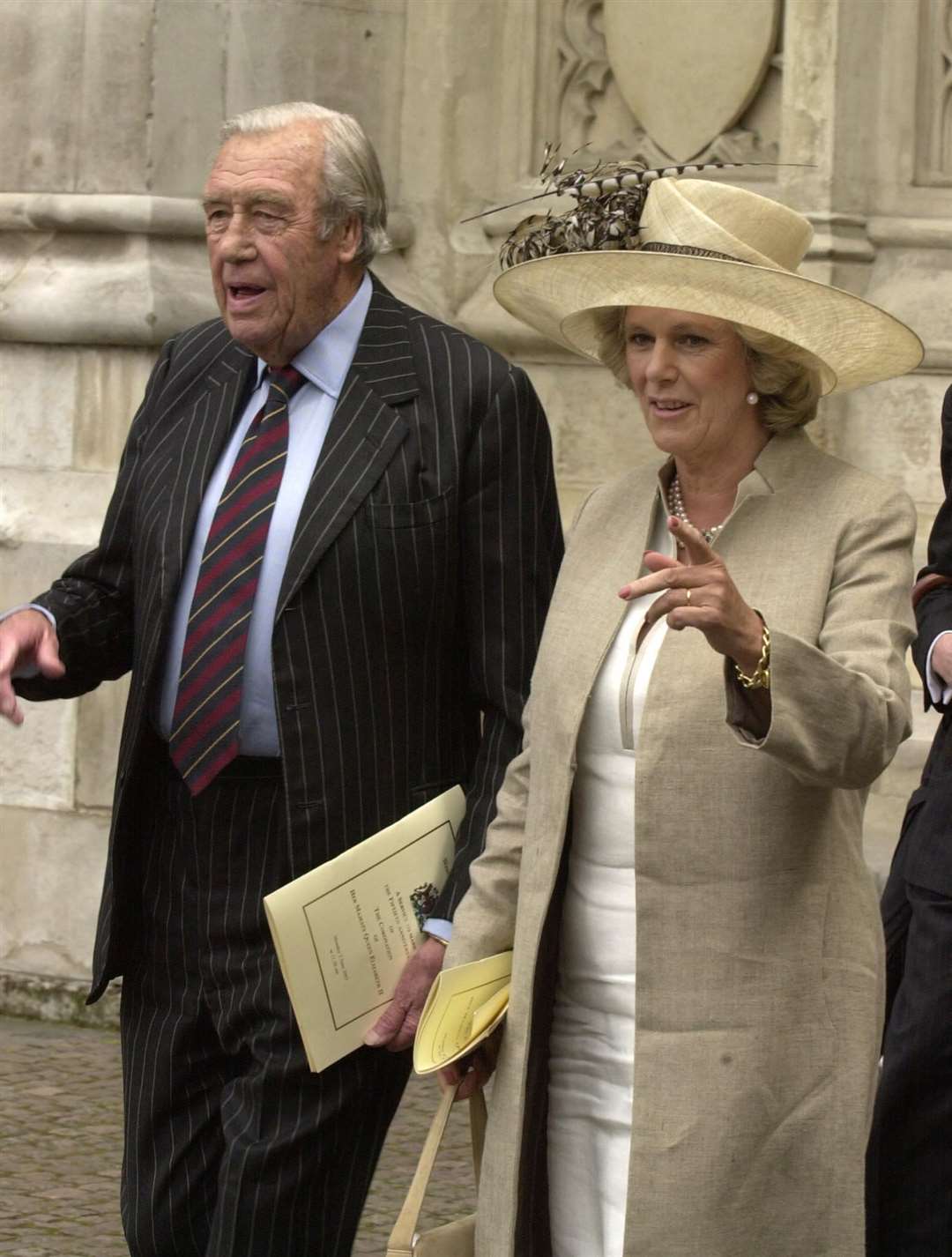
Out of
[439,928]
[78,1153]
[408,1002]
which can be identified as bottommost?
[78,1153]

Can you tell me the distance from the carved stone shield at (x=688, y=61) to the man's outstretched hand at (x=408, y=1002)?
12.5ft

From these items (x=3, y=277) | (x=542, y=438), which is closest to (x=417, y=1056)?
(x=542, y=438)

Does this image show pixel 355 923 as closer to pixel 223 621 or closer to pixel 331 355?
pixel 223 621

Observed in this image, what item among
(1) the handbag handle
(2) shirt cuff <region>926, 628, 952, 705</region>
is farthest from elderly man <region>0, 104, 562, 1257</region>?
(2) shirt cuff <region>926, 628, 952, 705</region>

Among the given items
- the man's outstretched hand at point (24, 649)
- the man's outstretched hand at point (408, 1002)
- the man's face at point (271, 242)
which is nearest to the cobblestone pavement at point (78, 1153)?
the man's outstretched hand at point (408, 1002)

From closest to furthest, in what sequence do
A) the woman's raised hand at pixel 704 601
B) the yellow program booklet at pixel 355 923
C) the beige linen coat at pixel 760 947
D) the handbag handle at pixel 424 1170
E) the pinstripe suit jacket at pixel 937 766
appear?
the woman's raised hand at pixel 704 601 → the beige linen coat at pixel 760 947 → the handbag handle at pixel 424 1170 → the yellow program booklet at pixel 355 923 → the pinstripe suit jacket at pixel 937 766

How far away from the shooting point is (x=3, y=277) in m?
7.05

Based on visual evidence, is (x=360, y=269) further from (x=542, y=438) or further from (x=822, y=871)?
(x=822, y=871)

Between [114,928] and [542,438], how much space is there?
3.28 ft

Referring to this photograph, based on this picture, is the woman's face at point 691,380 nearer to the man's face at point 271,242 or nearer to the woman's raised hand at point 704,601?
the woman's raised hand at point 704,601

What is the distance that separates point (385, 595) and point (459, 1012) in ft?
2.15

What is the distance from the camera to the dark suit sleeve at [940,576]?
14.1ft

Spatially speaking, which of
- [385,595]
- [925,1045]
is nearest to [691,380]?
[385,595]

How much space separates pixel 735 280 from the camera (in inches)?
126
